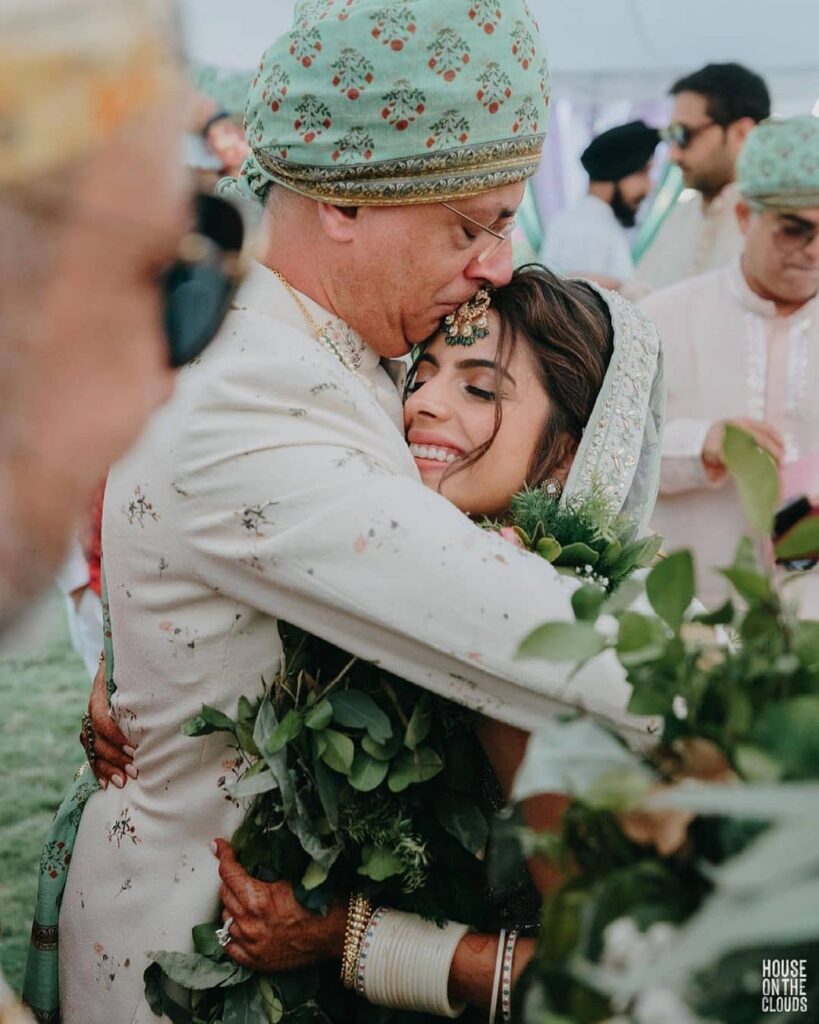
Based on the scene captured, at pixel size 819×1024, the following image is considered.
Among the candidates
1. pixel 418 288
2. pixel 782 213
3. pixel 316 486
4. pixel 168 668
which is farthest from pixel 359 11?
pixel 782 213

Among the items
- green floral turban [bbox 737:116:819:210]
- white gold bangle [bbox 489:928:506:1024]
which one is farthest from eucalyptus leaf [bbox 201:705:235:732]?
green floral turban [bbox 737:116:819:210]

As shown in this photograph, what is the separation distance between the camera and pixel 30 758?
19.1ft

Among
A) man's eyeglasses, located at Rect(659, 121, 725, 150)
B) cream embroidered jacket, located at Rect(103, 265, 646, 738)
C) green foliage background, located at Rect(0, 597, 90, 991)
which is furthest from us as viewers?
man's eyeglasses, located at Rect(659, 121, 725, 150)

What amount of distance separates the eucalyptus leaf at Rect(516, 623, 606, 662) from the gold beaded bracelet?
93cm

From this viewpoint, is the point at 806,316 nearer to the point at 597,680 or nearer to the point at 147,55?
the point at 597,680

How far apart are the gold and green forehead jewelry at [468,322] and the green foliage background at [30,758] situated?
233cm

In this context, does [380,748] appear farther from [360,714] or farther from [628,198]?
[628,198]

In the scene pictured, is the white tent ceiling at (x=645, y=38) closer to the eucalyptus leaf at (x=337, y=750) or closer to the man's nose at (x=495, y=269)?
the man's nose at (x=495, y=269)

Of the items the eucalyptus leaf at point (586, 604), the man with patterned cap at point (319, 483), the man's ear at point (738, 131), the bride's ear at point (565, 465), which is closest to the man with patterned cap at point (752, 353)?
the man's ear at point (738, 131)

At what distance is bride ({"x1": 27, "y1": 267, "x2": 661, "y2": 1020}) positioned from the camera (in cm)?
220

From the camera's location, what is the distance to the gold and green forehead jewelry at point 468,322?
225cm

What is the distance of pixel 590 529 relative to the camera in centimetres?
191

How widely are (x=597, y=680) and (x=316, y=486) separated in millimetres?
421

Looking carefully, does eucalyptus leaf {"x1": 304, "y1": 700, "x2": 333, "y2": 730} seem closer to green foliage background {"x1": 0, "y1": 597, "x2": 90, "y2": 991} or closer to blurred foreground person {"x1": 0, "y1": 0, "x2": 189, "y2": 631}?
blurred foreground person {"x1": 0, "y1": 0, "x2": 189, "y2": 631}
